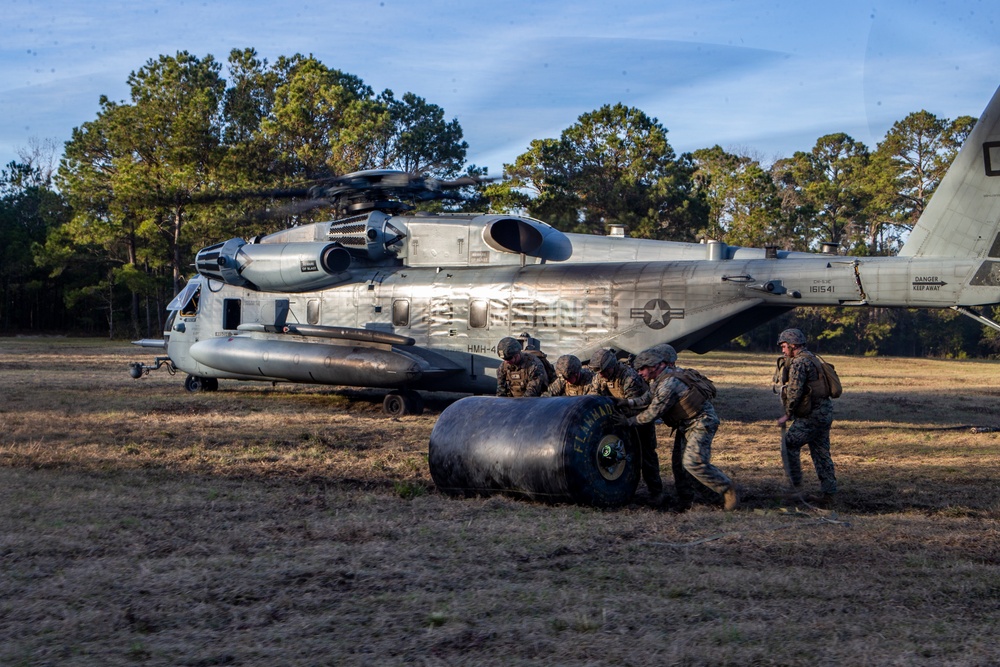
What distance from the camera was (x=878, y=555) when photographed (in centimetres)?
651

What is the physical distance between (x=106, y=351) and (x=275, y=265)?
2131 centimetres

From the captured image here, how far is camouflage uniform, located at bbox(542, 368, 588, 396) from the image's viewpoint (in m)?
9.82

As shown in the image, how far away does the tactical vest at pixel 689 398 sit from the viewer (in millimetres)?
8508

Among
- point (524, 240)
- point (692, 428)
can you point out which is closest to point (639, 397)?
point (692, 428)

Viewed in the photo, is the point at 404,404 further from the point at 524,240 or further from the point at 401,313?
the point at 524,240

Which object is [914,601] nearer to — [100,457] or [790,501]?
[790,501]

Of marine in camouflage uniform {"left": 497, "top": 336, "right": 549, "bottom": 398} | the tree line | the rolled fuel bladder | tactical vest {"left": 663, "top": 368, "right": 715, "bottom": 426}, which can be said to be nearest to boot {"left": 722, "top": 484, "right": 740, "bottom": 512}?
tactical vest {"left": 663, "top": 368, "right": 715, "bottom": 426}

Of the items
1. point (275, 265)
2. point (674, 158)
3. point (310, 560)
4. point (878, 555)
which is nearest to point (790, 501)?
point (878, 555)

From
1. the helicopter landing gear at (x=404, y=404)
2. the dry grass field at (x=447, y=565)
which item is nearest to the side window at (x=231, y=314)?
the helicopter landing gear at (x=404, y=404)

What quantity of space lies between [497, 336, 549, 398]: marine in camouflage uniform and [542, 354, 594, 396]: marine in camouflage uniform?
2.23 feet

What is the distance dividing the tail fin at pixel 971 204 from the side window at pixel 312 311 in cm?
1041

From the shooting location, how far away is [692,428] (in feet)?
27.9

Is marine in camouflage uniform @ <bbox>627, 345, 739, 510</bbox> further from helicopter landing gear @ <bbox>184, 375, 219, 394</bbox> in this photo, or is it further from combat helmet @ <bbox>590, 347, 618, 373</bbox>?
helicopter landing gear @ <bbox>184, 375, 219, 394</bbox>

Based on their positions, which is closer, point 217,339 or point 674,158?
point 217,339
